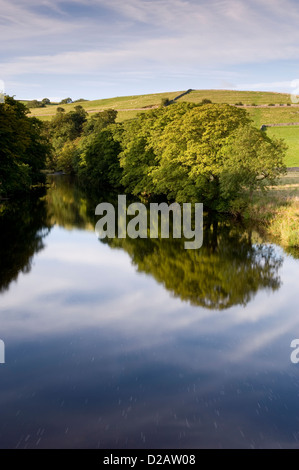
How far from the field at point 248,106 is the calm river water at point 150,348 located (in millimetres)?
49296

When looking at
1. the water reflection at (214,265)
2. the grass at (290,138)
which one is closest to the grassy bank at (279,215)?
the water reflection at (214,265)

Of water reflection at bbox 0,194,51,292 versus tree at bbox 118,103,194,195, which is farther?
tree at bbox 118,103,194,195

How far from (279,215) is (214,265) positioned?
12.4 m

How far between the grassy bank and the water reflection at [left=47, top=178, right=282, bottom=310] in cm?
172

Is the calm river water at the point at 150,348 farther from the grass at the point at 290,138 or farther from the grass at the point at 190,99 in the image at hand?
the grass at the point at 190,99

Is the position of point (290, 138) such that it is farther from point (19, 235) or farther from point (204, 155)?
point (19, 235)

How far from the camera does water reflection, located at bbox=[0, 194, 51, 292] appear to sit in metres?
23.8

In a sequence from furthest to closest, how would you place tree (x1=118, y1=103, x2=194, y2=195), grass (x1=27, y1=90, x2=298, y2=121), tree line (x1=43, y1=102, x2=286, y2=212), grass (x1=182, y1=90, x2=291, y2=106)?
grass (x1=27, y1=90, x2=298, y2=121), grass (x1=182, y1=90, x2=291, y2=106), tree (x1=118, y1=103, x2=194, y2=195), tree line (x1=43, y1=102, x2=286, y2=212)

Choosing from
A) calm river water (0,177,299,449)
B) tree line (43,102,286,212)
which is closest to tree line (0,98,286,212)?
tree line (43,102,286,212)

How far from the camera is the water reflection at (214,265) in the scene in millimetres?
20016

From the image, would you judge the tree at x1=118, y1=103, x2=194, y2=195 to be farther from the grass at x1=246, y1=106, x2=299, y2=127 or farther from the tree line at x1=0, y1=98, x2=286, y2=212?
the grass at x1=246, y1=106, x2=299, y2=127

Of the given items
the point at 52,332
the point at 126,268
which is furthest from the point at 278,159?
the point at 52,332

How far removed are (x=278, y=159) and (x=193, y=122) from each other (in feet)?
37.1

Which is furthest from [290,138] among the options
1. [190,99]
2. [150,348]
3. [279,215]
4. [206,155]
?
[150,348]
